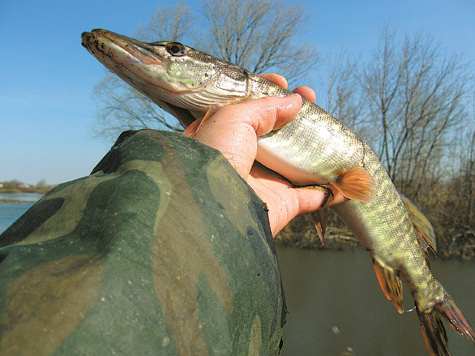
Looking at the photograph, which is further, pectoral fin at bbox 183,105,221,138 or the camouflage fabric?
pectoral fin at bbox 183,105,221,138

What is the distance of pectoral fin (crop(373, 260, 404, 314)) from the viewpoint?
109 inches

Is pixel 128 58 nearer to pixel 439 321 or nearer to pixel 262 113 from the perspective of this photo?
pixel 262 113

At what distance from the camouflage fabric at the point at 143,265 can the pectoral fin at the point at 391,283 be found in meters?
2.12

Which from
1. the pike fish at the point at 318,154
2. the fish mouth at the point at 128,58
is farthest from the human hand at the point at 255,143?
the fish mouth at the point at 128,58

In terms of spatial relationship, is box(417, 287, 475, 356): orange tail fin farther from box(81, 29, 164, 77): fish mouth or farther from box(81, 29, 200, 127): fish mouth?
box(81, 29, 164, 77): fish mouth

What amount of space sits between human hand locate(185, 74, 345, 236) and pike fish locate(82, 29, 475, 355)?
102 mm

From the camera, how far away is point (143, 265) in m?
0.60

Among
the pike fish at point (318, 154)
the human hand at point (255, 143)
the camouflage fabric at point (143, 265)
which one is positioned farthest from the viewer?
the pike fish at point (318, 154)

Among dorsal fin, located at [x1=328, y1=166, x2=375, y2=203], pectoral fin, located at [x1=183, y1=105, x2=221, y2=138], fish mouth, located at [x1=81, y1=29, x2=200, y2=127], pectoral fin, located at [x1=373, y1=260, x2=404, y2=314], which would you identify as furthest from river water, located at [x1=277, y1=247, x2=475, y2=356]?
fish mouth, located at [x1=81, y1=29, x2=200, y2=127]

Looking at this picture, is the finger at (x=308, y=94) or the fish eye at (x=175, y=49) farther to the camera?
the finger at (x=308, y=94)

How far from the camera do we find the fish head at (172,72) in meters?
1.99

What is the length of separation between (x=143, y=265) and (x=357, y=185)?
2143mm

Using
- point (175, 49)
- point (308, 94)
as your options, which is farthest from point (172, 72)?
point (308, 94)

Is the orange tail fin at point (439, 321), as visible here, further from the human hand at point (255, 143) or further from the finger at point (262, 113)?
the finger at point (262, 113)
